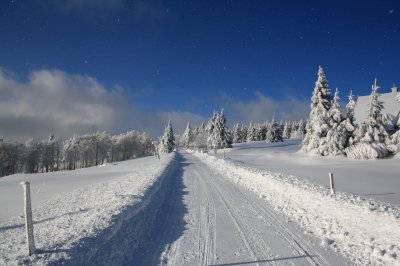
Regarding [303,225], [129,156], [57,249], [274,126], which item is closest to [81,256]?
[57,249]

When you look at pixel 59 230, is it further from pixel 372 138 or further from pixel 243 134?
pixel 243 134

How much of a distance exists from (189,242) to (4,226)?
6.29 m

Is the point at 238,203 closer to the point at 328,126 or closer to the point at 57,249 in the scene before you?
the point at 57,249

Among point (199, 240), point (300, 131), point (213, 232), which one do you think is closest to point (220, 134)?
point (300, 131)

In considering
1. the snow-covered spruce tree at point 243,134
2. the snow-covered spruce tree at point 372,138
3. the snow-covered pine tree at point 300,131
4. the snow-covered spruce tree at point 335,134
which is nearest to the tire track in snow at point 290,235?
the snow-covered spruce tree at point 372,138

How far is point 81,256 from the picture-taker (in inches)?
225

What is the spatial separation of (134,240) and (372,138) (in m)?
34.5

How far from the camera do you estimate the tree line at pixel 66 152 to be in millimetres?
90688

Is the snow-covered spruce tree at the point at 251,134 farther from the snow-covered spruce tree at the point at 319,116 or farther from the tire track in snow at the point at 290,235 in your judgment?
the tire track in snow at the point at 290,235

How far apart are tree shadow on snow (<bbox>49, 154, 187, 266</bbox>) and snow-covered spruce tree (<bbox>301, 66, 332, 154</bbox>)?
32.8 meters

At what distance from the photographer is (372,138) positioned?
33.8 m

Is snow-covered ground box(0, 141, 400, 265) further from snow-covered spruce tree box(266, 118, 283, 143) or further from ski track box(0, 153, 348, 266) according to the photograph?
snow-covered spruce tree box(266, 118, 283, 143)

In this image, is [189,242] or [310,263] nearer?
[310,263]

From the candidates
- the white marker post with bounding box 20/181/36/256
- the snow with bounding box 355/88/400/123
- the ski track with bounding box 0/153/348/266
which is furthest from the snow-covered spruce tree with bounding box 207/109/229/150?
the white marker post with bounding box 20/181/36/256
